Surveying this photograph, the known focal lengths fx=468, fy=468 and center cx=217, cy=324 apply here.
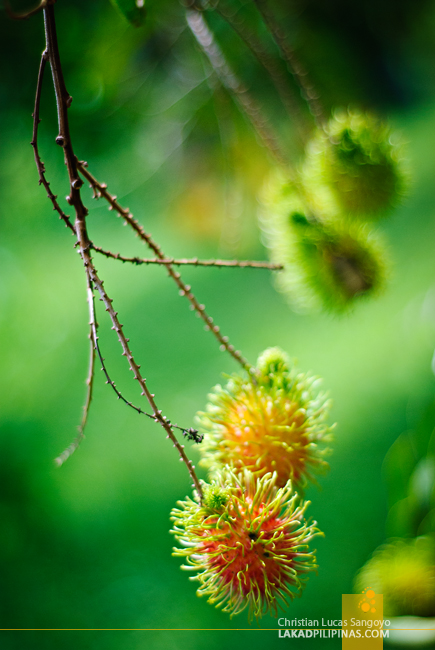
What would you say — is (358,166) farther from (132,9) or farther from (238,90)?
(132,9)

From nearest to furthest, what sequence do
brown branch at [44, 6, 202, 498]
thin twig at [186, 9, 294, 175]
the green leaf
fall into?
brown branch at [44, 6, 202, 498]
the green leaf
thin twig at [186, 9, 294, 175]

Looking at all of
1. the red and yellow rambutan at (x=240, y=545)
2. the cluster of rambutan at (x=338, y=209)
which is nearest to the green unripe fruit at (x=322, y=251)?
the cluster of rambutan at (x=338, y=209)

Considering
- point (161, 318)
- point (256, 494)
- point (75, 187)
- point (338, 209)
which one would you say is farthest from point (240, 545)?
point (161, 318)

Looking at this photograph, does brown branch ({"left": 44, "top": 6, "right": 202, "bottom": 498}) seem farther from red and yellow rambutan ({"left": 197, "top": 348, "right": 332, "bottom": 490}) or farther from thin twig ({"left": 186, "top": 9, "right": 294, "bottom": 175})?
thin twig ({"left": 186, "top": 9, "right": 294, "bottom": 175})

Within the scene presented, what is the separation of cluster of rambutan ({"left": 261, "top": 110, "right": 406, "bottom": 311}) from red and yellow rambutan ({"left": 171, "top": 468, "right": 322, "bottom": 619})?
293 millimetres

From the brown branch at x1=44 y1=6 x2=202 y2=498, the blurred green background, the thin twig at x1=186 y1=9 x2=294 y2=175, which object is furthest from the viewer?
the blurred green background

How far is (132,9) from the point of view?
0.39 m

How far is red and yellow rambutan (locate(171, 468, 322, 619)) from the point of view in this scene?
32 centimetres

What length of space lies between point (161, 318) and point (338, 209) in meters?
0.84

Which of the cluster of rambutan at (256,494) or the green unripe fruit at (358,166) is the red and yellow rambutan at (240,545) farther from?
the green unripe fruit at (358,166)

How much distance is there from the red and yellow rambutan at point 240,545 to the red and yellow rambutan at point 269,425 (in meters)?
0.04

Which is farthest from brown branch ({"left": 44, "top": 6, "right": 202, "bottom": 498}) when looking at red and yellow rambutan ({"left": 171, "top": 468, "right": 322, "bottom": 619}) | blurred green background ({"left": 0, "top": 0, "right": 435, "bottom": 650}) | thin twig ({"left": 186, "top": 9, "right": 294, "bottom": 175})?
blurred green background ({"left": 0, "top": 0, "right": 435, "bottom": 650})

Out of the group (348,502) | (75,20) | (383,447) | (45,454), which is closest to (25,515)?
(45,454)

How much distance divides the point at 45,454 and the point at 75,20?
931 millimetres
